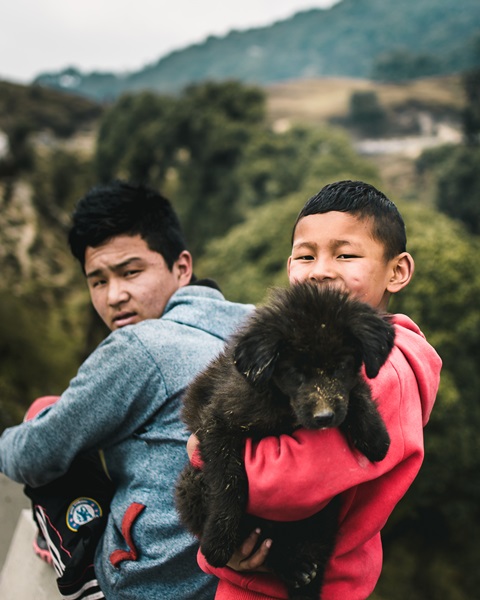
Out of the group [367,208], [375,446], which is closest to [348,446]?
[375,446]

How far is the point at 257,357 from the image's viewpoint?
1717 mm

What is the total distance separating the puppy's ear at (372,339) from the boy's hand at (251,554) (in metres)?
0.75

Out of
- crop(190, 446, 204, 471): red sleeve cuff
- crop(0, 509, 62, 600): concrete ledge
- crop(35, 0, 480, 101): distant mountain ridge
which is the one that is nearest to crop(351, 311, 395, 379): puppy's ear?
crop(190, 446, 204, 471): red sleeve cuff

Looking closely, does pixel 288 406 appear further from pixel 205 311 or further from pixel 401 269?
pixel 205 311

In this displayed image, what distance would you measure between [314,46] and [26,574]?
7266 inches

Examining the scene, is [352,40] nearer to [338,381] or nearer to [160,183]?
[160,183]

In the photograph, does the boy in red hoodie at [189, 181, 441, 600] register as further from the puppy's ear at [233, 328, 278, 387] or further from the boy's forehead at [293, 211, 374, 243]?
the puppy's ear at [233, 328, 278, 387]

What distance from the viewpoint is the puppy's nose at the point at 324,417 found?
5.27 ft

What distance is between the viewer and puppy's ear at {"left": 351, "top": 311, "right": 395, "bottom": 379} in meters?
1.72

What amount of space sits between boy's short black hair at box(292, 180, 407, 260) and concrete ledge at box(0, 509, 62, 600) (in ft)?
8.30

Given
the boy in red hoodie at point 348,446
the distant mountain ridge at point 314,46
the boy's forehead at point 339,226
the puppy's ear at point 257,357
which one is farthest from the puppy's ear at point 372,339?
the distant mountain ridge at point 314,46

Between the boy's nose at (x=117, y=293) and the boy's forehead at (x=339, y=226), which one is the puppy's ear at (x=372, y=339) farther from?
the boy's nose at (x=117, y=293)

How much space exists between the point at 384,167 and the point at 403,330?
5512 centimetres

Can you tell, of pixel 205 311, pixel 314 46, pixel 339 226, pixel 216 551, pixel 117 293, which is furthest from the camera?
pixel 314 46
